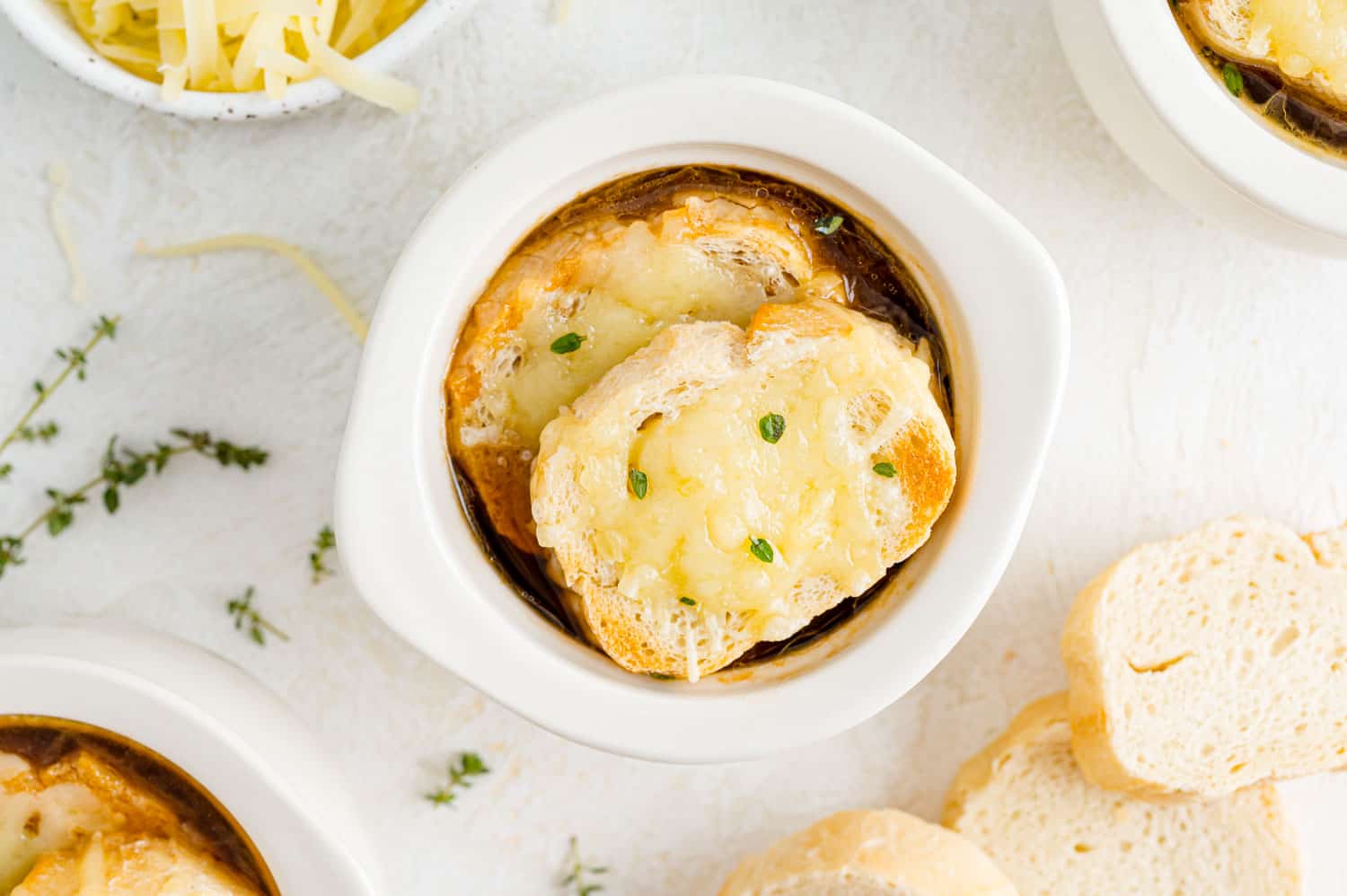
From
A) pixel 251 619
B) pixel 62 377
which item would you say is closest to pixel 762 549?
pixel 251 619

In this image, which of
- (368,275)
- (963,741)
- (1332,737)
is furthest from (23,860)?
(1332,737)

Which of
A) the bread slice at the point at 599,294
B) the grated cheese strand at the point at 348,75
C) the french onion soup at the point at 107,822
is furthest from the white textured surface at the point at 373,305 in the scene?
the bread slice at the point at 599,294

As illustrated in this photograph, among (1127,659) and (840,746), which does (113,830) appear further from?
(1127,659)

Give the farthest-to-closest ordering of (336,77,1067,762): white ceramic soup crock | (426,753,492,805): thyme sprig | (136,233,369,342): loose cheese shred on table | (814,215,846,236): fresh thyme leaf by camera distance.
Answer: (426,753,492,805): thyme sprig < (136,233,369,342): loose cheese shred on table < (814,215,846,236): fresh thyme leaf < (336,77,1067,762): white ceramic soup crock

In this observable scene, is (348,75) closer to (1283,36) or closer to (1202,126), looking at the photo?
(1202,126)

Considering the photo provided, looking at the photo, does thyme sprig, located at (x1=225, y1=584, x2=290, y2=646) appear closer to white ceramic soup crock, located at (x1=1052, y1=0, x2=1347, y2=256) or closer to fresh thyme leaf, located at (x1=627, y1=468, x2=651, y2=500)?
fresh thyme leaf, located at (x1=627, y1=468, x2=651, y2=500)

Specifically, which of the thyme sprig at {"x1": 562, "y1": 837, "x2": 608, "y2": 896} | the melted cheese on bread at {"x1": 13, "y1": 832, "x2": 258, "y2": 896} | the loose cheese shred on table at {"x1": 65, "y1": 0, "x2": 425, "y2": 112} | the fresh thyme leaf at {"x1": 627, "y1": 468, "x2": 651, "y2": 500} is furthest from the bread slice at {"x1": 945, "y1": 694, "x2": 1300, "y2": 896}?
the loose cheese shred on table at {"x1": 65, "y1": 0, "x2": 425, "y2": 112}
